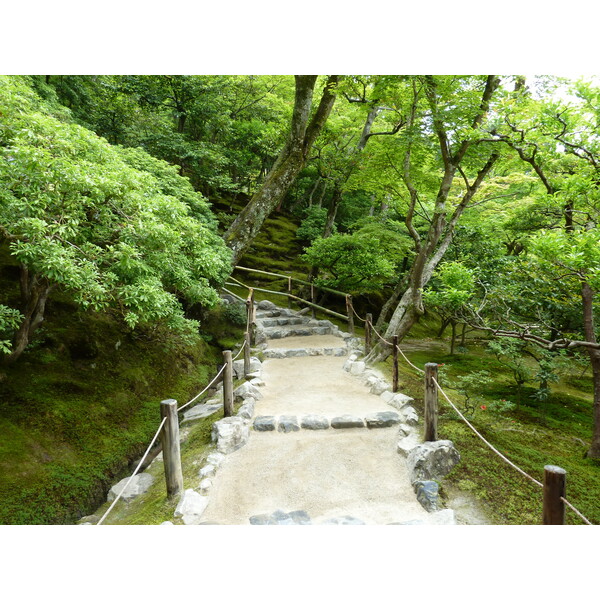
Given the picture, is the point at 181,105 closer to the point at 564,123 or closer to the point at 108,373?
the point at 108,373

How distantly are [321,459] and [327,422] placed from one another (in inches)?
26.3

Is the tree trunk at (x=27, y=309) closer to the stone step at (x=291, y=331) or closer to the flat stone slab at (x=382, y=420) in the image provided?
the flat stone slab at (x=382, y=420)

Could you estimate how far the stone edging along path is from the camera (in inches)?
112

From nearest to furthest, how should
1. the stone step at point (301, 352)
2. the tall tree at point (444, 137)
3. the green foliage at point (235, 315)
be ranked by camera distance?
the tall tree at point (444, 137) < the stone step at point (301, 352) < the green foliage at point (235, 315)

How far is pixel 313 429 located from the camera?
4.16 meters

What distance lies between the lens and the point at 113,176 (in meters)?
3.17

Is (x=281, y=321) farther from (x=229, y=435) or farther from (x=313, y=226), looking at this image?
(x=229, y=435)

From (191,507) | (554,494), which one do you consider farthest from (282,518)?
A: (554,494)

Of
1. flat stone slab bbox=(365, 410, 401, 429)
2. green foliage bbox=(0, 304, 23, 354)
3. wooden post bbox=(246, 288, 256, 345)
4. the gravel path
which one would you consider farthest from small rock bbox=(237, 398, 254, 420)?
wooden post bbox=(246, 288, 256, 345)

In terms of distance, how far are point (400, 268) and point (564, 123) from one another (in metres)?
6.83

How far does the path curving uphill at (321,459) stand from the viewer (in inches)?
113

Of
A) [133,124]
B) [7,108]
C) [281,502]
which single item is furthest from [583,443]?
[133,124]

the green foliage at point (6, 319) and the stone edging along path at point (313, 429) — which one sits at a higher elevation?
the green foliage at point (6, 319)

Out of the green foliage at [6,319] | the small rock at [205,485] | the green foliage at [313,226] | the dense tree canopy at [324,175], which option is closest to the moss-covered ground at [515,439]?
the dense tree canopy at [324,175]
